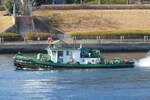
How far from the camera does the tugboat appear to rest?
7069cm

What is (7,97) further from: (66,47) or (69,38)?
(69,38)

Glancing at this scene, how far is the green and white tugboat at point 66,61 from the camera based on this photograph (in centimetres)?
7069

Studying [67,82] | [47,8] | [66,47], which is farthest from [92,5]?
[67,82]

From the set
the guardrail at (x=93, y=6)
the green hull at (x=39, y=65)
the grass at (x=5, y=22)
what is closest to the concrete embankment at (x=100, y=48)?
the grass at (x=5, y=22)

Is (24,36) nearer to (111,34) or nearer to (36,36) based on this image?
(36,36)

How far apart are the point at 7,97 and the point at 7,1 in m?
56.9

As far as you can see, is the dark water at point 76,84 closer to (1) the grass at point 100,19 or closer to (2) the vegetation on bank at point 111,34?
(2) the vegetation on bank at point 111,34

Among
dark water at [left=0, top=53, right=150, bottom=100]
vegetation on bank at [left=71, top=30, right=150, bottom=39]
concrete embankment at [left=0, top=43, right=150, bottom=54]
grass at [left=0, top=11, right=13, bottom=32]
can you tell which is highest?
dark water at [left=0, top=53, right=150, bottom=100]

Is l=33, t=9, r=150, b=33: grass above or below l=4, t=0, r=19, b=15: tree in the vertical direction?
below

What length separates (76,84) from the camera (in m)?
60.9

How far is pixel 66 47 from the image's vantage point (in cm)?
7312

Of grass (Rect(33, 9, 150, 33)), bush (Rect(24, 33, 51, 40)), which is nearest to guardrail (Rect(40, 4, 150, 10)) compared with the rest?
grass (Rect(33, 9, 150, 33))

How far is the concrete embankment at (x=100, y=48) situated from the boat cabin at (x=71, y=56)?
1645 centimetres

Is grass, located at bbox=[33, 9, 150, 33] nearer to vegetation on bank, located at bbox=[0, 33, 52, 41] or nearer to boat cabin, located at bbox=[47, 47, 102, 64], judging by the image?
vegetation on bank, located at bbox=[0, 33, 52, 41]
